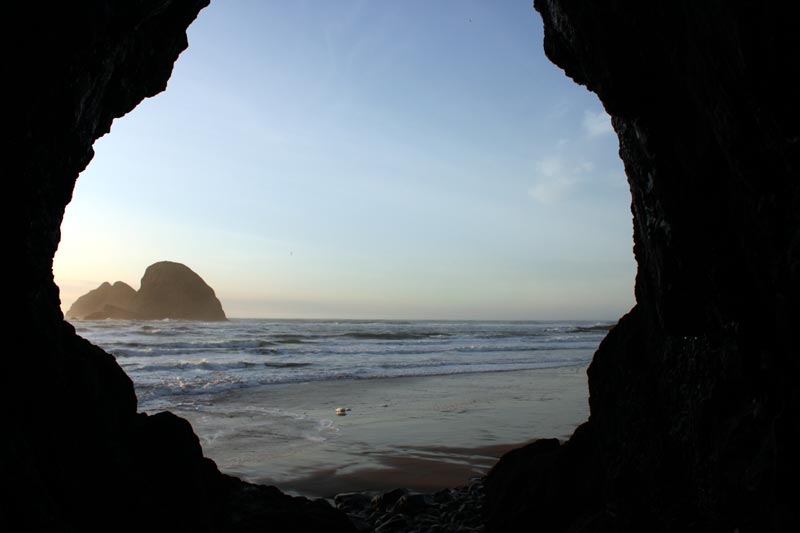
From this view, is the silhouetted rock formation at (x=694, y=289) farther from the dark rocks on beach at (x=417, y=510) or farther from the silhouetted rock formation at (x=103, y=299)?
the silhouetted rock formation at (x=103, y=299)

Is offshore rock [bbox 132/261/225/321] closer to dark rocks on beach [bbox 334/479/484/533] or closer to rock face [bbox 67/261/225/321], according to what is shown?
rock face [bbox 67/261/225/321]

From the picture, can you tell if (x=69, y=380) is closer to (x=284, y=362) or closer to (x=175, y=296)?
(x=284, y=362)

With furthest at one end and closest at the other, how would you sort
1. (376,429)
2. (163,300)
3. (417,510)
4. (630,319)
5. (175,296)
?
(175,296), (163,300), (376,429), (417,510), (630,319)

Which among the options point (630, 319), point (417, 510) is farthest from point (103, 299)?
point (630, 319)

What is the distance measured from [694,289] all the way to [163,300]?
350 feet

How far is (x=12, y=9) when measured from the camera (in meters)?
3.22

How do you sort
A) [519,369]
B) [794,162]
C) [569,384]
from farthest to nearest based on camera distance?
[519,369] → [569,384] → [794,162]

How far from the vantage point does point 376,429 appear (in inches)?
393

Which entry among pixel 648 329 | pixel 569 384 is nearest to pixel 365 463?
pixel 648 329

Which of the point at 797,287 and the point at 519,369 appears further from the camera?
the point at 519,369

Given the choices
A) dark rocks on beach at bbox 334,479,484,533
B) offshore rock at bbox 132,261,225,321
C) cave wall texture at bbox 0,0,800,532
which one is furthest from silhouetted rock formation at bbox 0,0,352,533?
offshore rock at bbox 132,261,225,321

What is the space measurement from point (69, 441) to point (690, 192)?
14.6 feet

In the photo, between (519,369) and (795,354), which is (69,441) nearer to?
(795,354)

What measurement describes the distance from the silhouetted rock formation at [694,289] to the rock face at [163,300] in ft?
331
